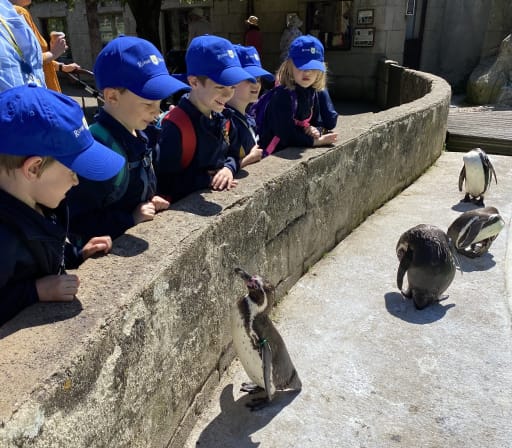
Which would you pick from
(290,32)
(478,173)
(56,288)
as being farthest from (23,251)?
(290,32)

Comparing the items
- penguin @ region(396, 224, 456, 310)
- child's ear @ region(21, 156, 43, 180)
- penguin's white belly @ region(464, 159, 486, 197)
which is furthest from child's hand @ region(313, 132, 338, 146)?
child's ear @ region(21, 156, 43, 180)

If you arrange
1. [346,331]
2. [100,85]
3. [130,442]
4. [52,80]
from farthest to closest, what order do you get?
[52,80] < [346,331] < [100,85] < [130,442]

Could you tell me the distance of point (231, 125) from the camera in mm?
3348

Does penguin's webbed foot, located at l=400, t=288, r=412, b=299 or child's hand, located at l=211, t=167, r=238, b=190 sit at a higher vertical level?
child's hand, located at l=211, t=167, r=238, b=190

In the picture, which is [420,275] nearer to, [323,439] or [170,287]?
[323,439]

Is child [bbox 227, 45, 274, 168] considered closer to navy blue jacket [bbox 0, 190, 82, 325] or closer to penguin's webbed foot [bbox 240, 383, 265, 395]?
penguin's webbed foot [bbox 240, 383, 265, 395]

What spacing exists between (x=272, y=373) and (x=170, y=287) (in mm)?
714

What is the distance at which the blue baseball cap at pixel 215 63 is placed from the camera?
2818 millimetres

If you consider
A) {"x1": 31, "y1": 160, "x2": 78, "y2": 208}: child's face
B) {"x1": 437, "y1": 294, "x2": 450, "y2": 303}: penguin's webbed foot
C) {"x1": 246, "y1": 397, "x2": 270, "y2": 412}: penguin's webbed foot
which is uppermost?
{"x1": 31, "y1": 160, "x2": 78, "y2": 208}: child's face

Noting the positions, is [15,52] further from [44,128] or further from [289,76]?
[289,76]

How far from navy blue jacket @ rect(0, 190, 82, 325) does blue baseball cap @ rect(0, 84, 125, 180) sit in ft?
0.62

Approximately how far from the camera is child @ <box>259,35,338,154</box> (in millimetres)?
3799

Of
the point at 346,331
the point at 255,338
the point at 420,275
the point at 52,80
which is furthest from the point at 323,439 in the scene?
the point at 52,80

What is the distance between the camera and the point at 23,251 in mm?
1646
